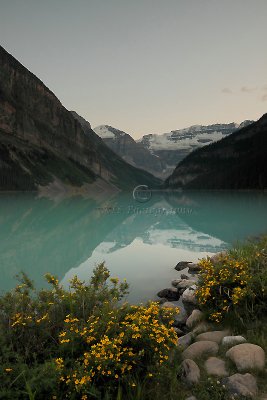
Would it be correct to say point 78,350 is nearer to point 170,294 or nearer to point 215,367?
point 215,367

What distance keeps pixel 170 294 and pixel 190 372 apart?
918 cm

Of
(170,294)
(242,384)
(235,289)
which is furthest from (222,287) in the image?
(170,294)

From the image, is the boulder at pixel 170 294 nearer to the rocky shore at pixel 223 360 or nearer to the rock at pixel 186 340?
the rocky shore at pixel 223 360

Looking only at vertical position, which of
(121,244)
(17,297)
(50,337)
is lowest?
(121,244)

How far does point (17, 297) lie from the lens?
8.12 m

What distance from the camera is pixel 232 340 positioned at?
8.69m

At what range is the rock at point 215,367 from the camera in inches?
296

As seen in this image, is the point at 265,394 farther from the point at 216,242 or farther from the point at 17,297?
the point at 216,242

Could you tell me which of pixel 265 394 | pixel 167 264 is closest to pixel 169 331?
pixel 265 394

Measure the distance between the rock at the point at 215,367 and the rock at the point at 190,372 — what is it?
28 centimetres

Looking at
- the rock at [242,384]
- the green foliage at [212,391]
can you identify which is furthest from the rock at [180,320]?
the rock at [242,384]

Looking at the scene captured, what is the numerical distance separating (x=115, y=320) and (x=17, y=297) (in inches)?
93.9

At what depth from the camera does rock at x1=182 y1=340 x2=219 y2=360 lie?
849 centimetres

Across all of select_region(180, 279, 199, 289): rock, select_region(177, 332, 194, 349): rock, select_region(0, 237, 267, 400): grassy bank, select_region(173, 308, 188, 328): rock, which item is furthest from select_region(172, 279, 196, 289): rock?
select_region(0, 237, 267, 400): grassy bank
